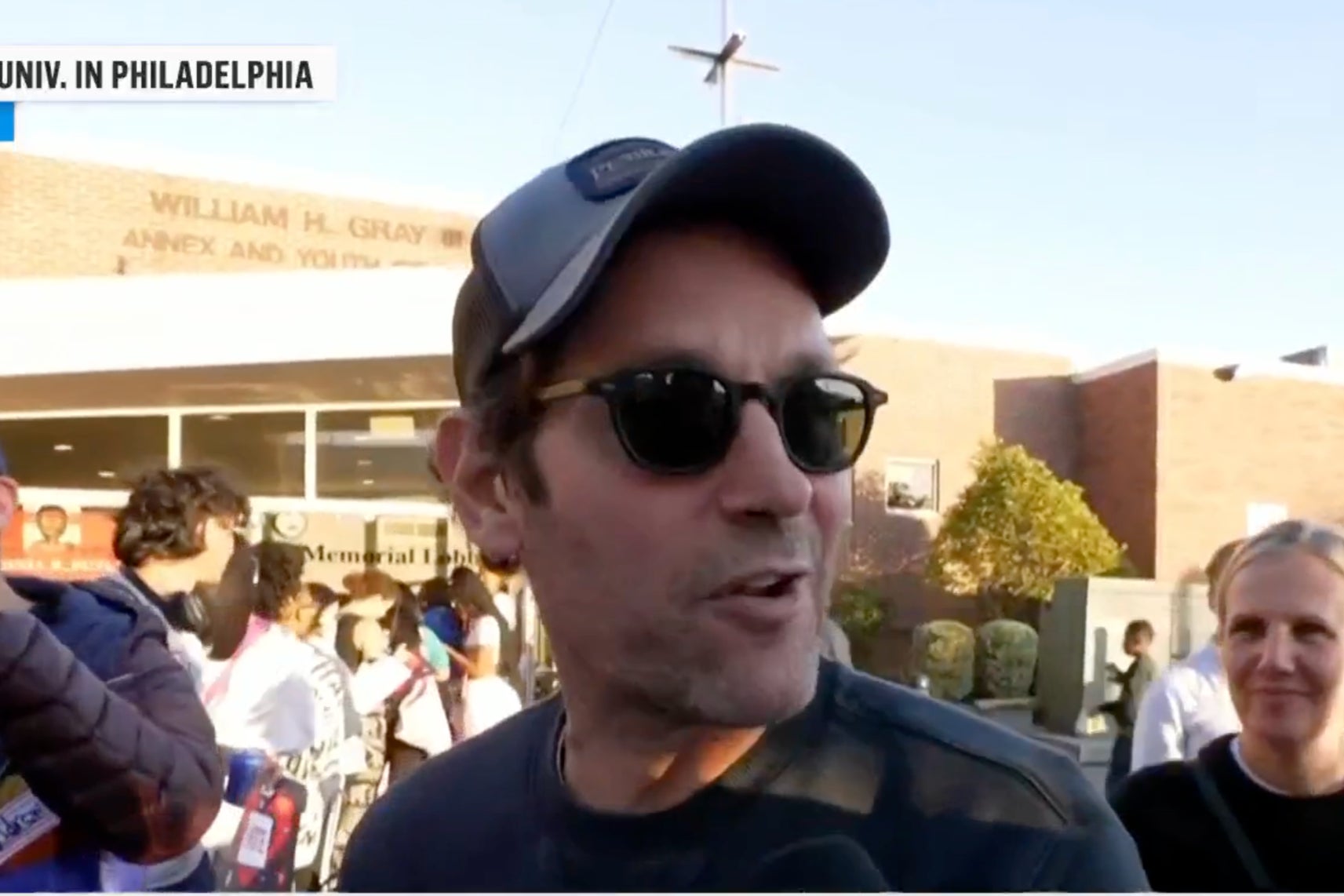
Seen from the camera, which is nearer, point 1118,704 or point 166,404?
point 1118,704

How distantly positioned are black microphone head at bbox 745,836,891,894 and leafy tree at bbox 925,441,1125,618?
17229mm

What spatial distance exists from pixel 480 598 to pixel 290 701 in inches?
91.6

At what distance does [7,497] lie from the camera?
6.14 ft

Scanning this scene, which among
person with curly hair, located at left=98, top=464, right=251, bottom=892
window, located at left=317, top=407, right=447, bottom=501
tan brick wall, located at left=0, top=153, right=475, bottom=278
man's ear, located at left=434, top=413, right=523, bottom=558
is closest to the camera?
man's ear, located at left=434, top=413, right=523, bottom=558

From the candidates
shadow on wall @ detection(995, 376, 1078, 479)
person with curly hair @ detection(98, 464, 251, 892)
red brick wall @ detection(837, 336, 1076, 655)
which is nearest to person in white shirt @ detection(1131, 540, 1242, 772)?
person with curly hair @ detection(98, 464, 251, 892)

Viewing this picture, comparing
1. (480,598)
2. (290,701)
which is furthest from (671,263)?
(480,598)

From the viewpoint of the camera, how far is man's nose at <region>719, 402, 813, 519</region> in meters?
0.89

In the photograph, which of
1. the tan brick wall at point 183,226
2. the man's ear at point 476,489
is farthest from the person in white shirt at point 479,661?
the tan brick wall at point 183,226

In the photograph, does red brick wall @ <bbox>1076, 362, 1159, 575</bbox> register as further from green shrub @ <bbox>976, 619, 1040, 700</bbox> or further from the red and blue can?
the red and blue can

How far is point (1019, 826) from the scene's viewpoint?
859 millimetres

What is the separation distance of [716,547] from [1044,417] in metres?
20.9

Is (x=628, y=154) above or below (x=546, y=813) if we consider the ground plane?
above

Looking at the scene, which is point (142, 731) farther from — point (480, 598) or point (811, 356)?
point (480, 598)

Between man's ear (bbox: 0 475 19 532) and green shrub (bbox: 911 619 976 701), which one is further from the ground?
man's ear (bbox: 0 475 19 532)
